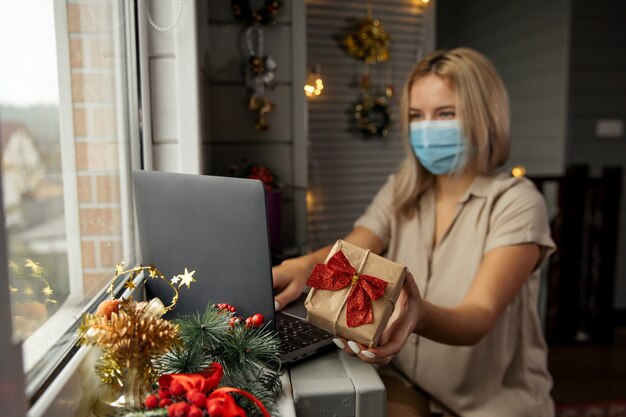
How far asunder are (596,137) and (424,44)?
156cm

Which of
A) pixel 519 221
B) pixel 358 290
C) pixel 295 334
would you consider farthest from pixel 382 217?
pixel 358 290

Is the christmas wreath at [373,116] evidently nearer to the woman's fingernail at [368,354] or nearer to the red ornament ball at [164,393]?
the woman's fingernail at [368,354]

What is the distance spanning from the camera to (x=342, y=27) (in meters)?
3.01

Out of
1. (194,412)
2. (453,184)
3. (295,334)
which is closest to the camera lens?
(194,412)

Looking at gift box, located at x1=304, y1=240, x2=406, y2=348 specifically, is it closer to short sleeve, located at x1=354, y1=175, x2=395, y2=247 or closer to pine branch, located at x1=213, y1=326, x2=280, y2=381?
pine branch, located at x1=213, y1=326, x2=280, y2=381

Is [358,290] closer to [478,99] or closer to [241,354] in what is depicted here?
[241,354]

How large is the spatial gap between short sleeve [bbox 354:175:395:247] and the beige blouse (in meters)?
0.17

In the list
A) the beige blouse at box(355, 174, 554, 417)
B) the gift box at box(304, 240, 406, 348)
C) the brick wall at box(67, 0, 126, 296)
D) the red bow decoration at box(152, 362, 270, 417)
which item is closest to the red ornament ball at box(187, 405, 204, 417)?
the red bow decoration at box(152, 362, 270, 417)

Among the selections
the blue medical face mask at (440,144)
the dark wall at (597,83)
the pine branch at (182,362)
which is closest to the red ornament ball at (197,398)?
the pine branch at (182,362)

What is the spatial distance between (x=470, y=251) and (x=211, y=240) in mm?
830

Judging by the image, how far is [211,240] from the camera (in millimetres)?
890

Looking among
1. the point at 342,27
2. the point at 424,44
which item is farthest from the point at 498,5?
the point at 342,27

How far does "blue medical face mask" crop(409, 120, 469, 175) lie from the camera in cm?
150

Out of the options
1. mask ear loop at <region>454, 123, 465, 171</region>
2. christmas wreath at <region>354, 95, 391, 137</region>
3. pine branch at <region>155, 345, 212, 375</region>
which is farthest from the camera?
christmas wreath at <region>354, 95, 391, 137</region>
